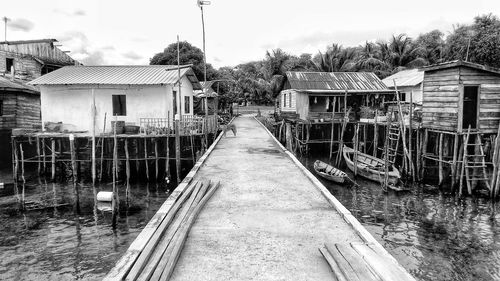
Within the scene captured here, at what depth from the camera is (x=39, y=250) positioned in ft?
36.2

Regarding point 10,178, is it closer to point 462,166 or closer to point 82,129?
point 82,129

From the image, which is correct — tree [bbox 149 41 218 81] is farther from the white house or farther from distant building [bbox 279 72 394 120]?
the white house

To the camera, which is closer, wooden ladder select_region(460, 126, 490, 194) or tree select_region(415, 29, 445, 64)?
wooden ladder select_region(460, 126, 490, 194)

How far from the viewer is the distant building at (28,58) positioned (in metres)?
30.3

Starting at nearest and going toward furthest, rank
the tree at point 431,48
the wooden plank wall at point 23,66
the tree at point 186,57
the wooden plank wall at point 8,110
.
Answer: the wooden plank wall at point 8,110 < the wooden plank wall at point 23,66 < the tree at point 431,48 < the tree at point 186,57

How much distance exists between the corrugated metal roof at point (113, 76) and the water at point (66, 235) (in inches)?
263

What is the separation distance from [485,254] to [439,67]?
9977mm

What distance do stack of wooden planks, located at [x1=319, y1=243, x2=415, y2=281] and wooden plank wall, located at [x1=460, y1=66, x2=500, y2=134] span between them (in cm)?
1337

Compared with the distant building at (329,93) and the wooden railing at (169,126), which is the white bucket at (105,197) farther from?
the distant building at (329,93)

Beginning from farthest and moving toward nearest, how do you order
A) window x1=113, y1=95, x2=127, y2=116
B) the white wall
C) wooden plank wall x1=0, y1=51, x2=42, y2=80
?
wooden plank wall x1=0, y1=51, x2=42, y2=80
window x1=113, y1=95, x2=127, y2=116
the white wall

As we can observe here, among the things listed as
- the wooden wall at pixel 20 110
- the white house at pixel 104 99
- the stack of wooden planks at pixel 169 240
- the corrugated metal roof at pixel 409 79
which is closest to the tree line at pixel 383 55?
the corrugated metal roof at pixel 409 79

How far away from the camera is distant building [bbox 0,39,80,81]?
3027 centimetres

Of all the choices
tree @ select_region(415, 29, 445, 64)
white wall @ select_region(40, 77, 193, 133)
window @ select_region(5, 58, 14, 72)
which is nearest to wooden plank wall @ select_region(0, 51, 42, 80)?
window @ select_region(5, 58, 14, 72)

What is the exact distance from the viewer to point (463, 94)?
56.2 feet
